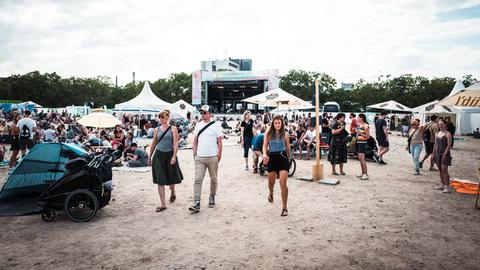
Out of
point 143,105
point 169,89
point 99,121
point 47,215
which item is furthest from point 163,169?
point 169,89

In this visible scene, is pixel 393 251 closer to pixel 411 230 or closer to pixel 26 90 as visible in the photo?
pixel 411 230

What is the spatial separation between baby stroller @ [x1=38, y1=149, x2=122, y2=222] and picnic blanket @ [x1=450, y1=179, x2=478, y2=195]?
7179 mm

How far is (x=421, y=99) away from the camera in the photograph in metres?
49.1

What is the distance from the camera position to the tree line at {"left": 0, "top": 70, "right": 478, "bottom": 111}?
55.1 metres

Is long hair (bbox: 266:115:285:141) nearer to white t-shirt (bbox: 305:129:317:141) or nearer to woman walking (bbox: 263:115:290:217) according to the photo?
woman walking (bbox: 263:115:290:217)

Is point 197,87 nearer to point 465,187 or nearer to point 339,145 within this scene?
point 339,145

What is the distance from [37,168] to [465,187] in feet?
29.6

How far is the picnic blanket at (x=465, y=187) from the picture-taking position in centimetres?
629

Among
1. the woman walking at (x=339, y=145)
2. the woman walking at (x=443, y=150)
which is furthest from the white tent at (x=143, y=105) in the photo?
the woman walking at (x=443, y=150)

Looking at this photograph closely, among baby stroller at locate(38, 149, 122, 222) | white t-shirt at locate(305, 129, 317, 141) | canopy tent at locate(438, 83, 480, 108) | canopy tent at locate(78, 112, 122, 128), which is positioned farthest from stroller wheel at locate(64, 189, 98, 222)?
white t-shirt at locate(305, 129, 317, 141)

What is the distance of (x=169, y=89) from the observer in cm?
6425

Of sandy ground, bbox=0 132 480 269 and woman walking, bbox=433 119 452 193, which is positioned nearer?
sandy ground, bbox=0 132 480 269

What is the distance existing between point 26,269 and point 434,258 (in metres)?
4.50

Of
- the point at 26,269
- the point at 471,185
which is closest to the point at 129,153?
the point at 26,269
